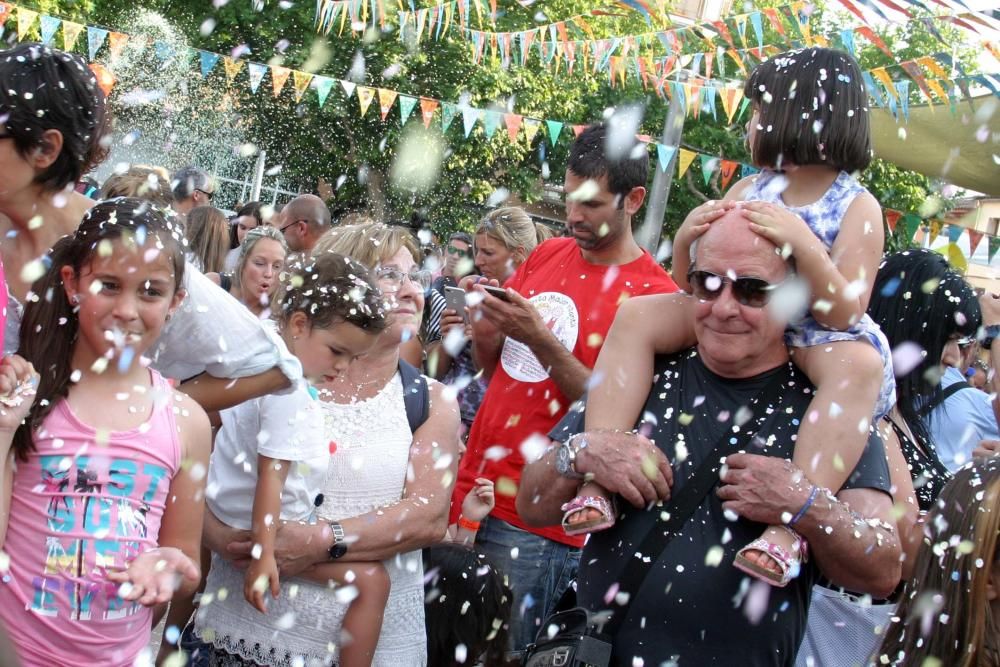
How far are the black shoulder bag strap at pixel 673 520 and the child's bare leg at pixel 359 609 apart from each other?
0.85 m

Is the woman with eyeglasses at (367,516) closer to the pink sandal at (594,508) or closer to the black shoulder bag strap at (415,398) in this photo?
the black shoulder bag strap at (415,398)

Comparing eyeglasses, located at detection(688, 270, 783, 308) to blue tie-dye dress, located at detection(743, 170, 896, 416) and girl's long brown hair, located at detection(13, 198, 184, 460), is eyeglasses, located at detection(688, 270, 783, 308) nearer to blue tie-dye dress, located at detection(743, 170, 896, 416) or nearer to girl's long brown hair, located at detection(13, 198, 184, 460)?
blue tie-dye dress, located at detection(743, 170, 896, 416)

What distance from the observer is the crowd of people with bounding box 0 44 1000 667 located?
231 centimetres

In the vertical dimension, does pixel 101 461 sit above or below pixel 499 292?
above

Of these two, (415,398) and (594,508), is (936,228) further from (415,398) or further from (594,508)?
(594,508)

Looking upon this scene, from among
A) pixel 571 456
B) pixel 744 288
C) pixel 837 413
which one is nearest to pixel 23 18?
pixel 571 456

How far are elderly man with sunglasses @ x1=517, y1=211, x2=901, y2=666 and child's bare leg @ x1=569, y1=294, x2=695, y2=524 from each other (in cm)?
6

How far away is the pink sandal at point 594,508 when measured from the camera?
2.44 metres

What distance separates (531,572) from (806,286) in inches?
70.1

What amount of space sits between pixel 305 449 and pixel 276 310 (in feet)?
1.62

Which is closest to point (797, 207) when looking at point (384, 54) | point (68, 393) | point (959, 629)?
point (959, 629)

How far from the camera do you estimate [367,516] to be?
122 inches

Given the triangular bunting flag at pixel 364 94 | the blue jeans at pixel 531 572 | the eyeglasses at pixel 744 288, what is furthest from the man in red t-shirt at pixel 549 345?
the triangular bunting flag at pixel 364 94

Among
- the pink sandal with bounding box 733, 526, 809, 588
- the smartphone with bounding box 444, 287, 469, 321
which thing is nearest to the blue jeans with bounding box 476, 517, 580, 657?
the smartphone with bounding box 444, 287, 469, 321
